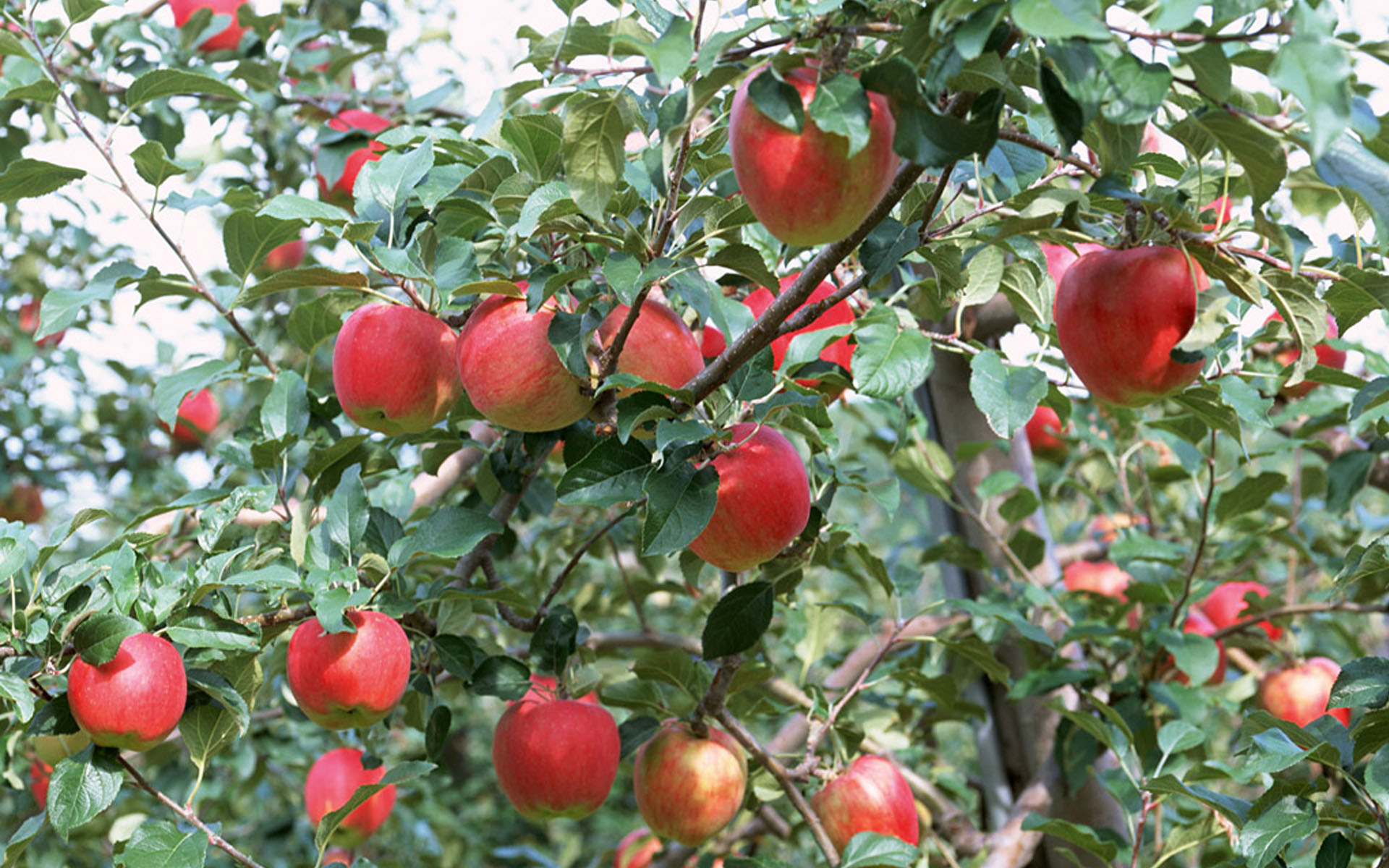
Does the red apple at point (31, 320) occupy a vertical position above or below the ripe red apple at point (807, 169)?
below

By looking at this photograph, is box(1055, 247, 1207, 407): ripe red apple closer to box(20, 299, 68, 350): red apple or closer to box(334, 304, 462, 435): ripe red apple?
box(334, 304, 462, 435): ripe red apple

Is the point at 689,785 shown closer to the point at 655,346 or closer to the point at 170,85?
the point at 655,346

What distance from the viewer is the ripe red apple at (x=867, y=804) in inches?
45.4

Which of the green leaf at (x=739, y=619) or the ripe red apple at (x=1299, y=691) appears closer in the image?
the green leaf at (x=739, y=619)

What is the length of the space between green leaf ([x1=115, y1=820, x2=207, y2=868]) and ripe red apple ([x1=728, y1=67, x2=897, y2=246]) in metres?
0.64

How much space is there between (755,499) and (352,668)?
368 mm

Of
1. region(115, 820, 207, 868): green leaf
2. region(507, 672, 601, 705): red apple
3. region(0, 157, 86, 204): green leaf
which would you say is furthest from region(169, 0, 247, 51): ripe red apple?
region(115, 820, 207, 868): green leaf

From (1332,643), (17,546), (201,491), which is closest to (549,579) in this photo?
(201,491)

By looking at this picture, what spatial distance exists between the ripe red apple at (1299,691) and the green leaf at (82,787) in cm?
144

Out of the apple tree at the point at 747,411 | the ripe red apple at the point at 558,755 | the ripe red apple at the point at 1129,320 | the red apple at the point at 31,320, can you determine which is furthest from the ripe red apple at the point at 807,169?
the red apple at the point at 31,320

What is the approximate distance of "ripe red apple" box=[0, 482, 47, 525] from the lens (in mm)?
2791

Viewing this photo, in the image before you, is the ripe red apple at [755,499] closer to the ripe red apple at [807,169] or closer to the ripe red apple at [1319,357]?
the ripe red apple at [807,169]

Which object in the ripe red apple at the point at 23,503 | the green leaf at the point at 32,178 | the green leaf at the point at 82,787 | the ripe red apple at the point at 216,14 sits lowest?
the ripe red apple at the point at 23,503

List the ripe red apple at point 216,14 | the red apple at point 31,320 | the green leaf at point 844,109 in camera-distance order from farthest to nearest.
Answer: the red apple at point 31,320 → the ripe red apple at point 216,14 → the green leaf at point 844,109
